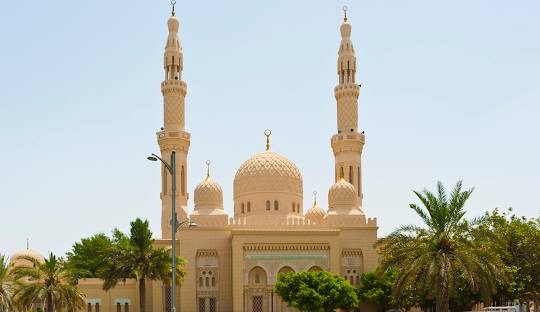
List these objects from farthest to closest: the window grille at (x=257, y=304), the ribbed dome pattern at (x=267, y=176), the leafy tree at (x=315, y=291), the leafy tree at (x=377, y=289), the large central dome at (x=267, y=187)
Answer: the ribbed dome pattern at (x=267, y=176) → the large central dome at (x=267, y=187) → the window grille at (x=257, y=304) → the leafy tree at (x=377, y=289) → the leafy tree at (x=315, y=291)

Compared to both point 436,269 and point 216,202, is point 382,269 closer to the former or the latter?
point 436,269

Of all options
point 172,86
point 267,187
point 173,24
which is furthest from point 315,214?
point 173,24

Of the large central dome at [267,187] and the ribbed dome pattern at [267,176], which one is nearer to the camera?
the large central dome at [267,187]

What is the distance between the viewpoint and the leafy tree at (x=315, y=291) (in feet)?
143

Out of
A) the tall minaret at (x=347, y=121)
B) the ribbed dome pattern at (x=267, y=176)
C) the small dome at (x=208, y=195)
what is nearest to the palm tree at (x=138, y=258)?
the small dome at (x=208, y=195)

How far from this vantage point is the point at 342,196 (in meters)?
51.6

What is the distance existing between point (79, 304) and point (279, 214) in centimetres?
1829

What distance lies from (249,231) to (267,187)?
623 cm

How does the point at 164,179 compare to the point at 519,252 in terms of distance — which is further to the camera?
the point at 164,179

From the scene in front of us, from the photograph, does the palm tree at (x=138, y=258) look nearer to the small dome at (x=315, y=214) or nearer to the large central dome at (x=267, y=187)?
the large central dome at (x=267, y=187)

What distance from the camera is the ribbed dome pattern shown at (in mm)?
54594

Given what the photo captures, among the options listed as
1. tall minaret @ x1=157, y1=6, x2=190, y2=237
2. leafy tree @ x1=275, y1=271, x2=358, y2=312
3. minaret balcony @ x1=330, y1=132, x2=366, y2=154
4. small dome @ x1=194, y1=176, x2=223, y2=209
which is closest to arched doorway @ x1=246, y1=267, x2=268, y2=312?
leafy tree @ x1=275, y1=271, x2=358, y2=312

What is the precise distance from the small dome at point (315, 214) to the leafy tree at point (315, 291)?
43.3 feet

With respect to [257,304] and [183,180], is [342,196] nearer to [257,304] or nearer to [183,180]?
[257,304]
